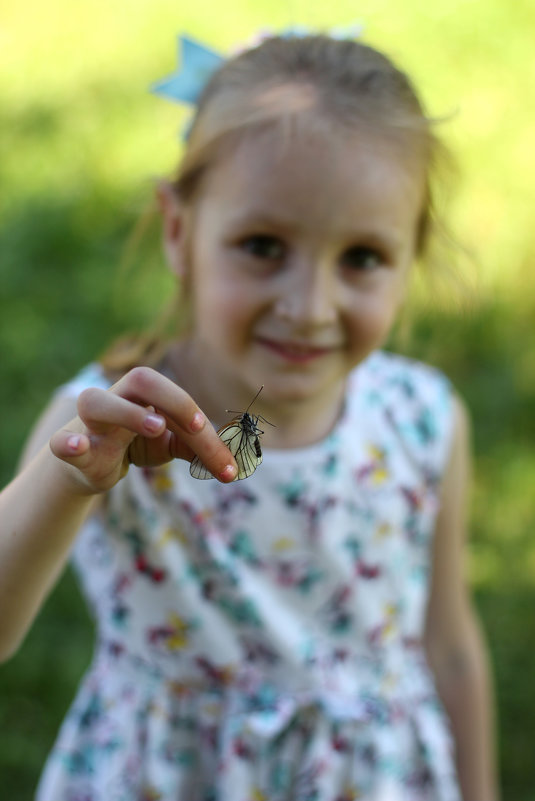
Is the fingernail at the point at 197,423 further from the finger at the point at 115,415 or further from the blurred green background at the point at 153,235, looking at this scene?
the blurred green background at the point at 153,235

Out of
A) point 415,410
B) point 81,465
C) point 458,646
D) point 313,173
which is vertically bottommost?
point 458,646

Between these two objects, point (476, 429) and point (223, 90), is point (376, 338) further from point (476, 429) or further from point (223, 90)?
point (476, 429)

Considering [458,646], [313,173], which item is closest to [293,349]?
[313,173]

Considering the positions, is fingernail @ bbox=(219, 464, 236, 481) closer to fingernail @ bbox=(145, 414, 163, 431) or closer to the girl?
fingernail @ bbox=(145, 414, 163, 431)

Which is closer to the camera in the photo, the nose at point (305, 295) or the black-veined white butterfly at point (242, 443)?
the black-veined white butterfly at point (242, 443)

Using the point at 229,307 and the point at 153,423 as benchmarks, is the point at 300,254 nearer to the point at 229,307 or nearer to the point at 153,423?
the point at 229,307

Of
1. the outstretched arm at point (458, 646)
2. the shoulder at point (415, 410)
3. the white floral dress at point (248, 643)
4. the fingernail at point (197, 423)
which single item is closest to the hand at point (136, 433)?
the fingernail at point (197, 423)

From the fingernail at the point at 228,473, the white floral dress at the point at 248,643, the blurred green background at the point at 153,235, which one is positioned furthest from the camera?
the blurred green background at the point at 153,235
